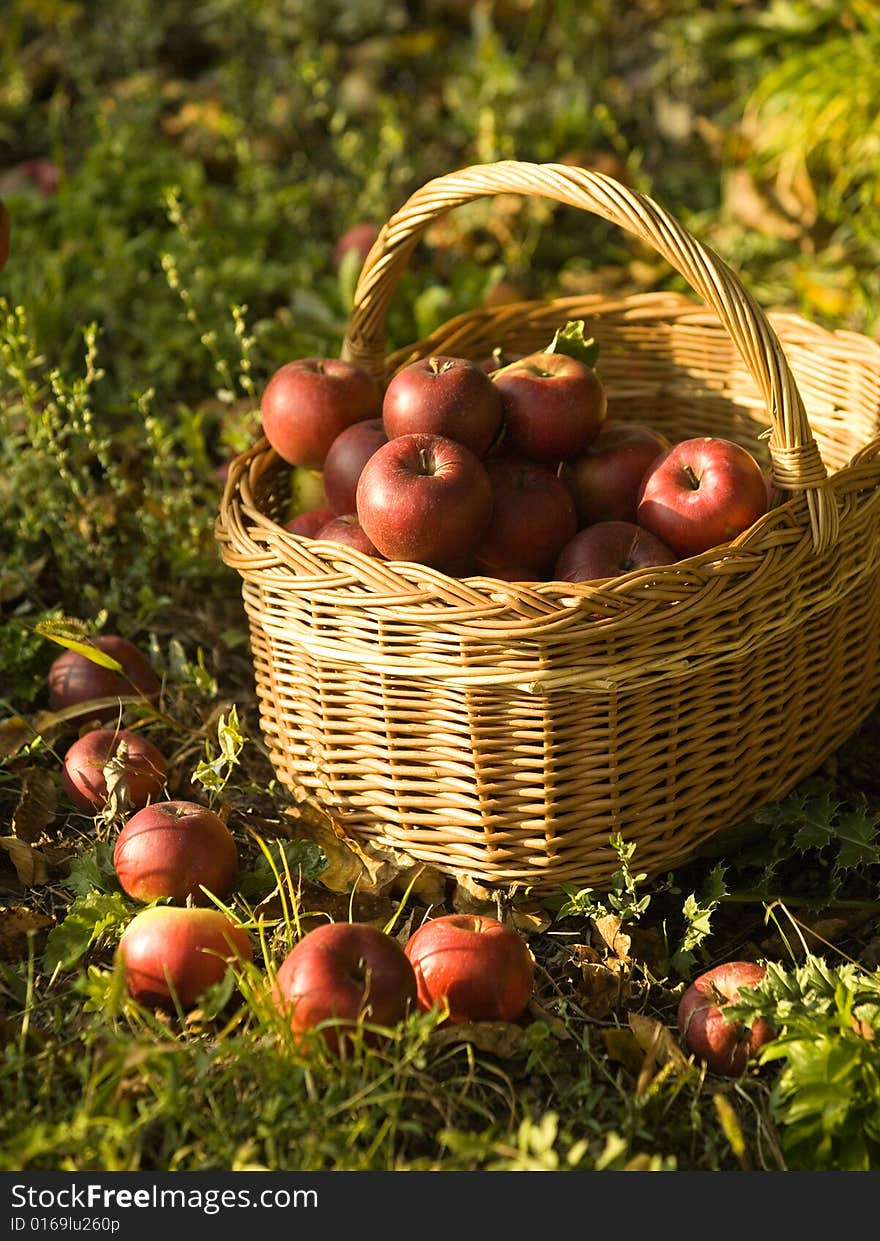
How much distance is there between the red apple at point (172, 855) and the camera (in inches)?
86.7

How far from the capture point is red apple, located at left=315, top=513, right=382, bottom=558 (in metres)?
2.35

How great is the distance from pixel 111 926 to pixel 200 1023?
0.26 meters

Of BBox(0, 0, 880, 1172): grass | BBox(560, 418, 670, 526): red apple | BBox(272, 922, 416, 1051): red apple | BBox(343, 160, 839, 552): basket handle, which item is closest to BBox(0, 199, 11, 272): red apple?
BBox(0, 0, 880, 1172): grass

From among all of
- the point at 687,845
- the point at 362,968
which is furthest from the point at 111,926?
the point at 687,845

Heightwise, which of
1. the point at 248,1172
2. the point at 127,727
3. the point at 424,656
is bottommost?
the point at 127,727

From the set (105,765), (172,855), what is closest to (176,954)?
(172,855)

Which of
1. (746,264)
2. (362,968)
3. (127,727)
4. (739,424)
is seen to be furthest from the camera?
(746,264)

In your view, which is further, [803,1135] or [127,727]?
[127,727]

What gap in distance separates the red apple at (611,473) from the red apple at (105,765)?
932mm

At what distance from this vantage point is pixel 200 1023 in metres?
2.02

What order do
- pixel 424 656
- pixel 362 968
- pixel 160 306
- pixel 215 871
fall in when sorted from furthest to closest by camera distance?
1. pixel 160 306
2. pixel 215 871
3. pixel 424 656
4. pixel 362 968

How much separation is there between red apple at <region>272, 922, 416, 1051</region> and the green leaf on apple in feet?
4.20

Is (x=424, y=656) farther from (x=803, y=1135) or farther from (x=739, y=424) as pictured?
(x=739, y=424)

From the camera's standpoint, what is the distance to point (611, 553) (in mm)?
2270
